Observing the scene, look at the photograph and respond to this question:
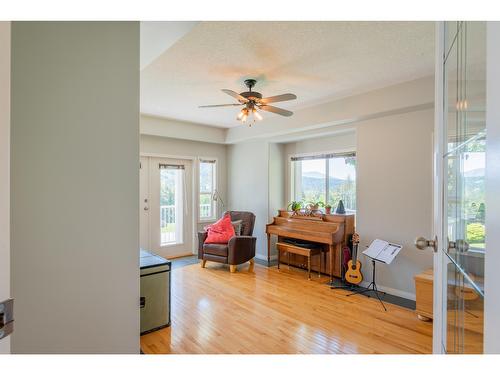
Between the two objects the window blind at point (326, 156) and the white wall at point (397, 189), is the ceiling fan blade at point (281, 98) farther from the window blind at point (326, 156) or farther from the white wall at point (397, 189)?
the window blind at point (326, 156)

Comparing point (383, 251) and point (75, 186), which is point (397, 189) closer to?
point (383, 251)

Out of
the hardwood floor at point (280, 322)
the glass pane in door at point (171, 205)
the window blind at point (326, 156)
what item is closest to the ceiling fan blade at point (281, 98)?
the window blind at point (326, 156)

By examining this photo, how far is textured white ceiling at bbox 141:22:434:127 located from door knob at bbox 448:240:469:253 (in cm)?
169

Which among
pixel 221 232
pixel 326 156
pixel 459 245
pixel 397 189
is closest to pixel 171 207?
pixel 221 232

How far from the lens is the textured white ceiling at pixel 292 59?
2.08 metres

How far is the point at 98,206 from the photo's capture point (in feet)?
4.83

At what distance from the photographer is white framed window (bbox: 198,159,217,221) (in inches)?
226

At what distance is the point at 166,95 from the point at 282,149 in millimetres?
2438

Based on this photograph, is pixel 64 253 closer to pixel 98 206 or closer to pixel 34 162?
pixel 98 206

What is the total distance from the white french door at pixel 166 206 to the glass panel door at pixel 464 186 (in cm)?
473

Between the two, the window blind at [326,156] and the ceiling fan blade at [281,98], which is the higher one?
the ceiling fan blade at [281,98]

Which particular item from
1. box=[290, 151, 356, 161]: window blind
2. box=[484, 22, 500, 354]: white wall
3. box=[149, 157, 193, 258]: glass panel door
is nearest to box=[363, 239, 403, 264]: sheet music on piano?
box=[290, 151, 356, 161]: window blind

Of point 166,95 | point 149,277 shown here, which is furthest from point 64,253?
point 166,95

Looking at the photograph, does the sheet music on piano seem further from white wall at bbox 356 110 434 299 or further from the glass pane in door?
the glass pane in door
